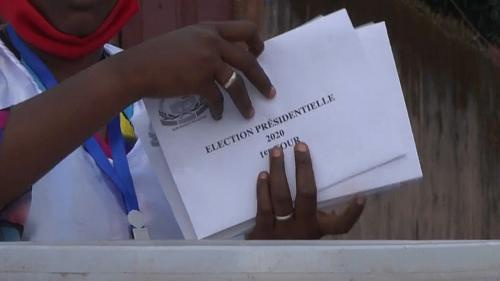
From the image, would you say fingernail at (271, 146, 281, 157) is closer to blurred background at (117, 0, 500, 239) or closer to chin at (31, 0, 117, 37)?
chin at (31, 0, 117, 37)

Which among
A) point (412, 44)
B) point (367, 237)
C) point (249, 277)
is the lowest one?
point (367, 237)

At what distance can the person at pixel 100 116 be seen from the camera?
2023 mm

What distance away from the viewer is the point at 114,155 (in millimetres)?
2434

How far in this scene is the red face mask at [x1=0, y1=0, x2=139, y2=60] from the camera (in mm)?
2422

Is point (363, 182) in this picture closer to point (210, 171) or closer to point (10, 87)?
point (210, 171)

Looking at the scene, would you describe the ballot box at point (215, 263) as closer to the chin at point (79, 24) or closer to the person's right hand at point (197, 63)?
the person's right hand at point (197, 63)

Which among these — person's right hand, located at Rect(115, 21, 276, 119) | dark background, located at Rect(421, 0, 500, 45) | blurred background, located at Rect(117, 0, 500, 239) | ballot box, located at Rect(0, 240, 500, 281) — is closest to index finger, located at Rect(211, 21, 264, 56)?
person's right hand, located at Rect(115, 21, 276, 119)

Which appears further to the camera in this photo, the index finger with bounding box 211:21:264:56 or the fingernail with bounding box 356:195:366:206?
the fingernail with bounding box 356:195:366:206

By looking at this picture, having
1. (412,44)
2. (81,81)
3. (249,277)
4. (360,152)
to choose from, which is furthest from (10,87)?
(412,44)

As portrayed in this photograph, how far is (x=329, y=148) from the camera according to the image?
2273 mm

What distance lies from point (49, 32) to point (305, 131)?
564mm

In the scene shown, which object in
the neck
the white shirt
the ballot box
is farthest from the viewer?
the neck

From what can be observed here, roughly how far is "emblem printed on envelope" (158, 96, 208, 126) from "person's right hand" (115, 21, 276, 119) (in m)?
0.03

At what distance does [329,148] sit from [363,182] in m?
0.09
